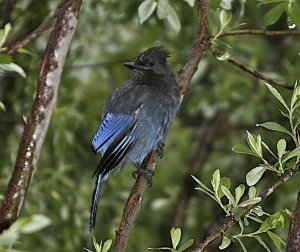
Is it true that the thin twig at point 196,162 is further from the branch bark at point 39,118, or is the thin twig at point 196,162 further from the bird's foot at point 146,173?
the branch bark at point 39,118

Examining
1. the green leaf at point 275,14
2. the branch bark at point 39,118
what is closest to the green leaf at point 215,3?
the green leaf at point 275,14

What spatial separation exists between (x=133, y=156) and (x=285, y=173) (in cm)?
143

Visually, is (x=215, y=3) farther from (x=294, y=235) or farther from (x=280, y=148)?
(x=294, y=235)

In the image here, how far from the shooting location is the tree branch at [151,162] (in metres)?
2.59

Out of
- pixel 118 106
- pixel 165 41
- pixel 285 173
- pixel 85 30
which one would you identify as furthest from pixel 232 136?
pixel 285 173

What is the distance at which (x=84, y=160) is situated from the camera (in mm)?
5605

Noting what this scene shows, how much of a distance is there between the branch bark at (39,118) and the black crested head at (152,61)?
124 cm

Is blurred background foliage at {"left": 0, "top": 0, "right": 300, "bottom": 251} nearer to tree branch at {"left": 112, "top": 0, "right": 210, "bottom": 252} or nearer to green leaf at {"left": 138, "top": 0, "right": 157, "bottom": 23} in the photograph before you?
tree branch at {"left": 112, "top": 0, "right": 210, "bottom": 252}

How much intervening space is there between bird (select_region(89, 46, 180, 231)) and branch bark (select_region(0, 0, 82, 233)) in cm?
72

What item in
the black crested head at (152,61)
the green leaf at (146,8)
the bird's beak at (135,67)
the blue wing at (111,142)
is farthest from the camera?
the black crested head at (152,61)

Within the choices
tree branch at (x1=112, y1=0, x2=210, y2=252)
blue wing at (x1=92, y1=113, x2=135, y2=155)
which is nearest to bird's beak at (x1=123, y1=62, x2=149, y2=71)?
blue wing at (x1=92, y1=113, x2=135, y2=155)

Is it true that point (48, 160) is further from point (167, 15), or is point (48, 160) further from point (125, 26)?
point (167, 15)

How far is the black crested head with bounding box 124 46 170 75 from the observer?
4195 millimetres

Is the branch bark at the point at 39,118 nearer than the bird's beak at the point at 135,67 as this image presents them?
Yes
